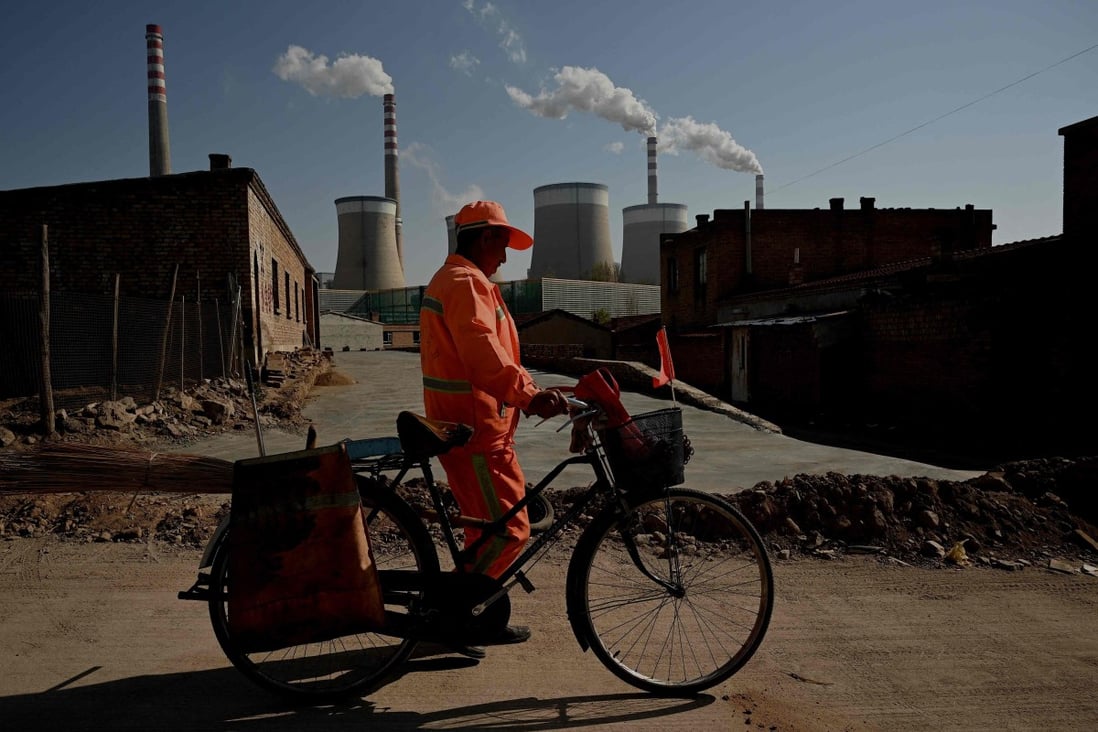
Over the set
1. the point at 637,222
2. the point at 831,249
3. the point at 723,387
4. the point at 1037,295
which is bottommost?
the point at 723,387

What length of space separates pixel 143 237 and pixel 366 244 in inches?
1848

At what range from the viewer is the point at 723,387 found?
23.0m

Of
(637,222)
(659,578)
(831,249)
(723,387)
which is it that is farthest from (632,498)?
(637,222)

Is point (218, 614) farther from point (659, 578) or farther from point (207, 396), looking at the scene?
point (207, 396)

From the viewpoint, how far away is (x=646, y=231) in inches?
2571

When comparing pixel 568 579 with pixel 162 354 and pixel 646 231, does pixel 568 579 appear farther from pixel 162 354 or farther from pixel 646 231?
pixel 646 231

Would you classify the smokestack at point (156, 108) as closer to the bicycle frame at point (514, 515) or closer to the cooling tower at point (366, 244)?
the cooling tower at point (366, 244)

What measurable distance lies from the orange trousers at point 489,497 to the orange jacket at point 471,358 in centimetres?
6

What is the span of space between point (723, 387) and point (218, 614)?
21.6m

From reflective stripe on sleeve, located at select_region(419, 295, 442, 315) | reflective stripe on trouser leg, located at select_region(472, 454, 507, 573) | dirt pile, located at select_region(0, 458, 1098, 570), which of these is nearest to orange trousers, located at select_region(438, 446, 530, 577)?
reflective stripe on trouser leg, located at select_region(472, 454, 507, 573)

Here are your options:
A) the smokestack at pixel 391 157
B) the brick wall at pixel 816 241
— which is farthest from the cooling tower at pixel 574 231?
the brick wall at pixel 816 241

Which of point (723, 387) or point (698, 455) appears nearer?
point (698, 455)

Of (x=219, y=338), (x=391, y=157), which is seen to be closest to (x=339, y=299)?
(x=391, y=157)

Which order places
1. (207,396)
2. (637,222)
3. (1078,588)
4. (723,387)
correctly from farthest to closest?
(637,222) < (723,387) < (207,396) < (1078,588)
